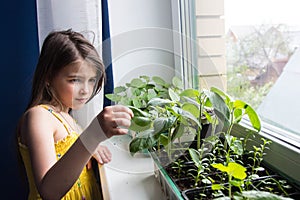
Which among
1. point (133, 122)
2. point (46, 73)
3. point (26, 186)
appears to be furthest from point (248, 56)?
point (26, 186)

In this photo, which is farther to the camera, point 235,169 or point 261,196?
point 235,169

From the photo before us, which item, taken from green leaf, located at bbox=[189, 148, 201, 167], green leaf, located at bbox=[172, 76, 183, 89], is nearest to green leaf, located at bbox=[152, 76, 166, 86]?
green leaf, located at bbox=[172, 76, 183, 89]

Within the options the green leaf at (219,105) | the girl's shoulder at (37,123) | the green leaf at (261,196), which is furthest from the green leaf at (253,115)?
the girl's shoulder at (37,123)

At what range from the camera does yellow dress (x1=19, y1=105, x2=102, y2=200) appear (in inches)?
37.3

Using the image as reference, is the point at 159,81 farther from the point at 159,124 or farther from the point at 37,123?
the point at 37,123

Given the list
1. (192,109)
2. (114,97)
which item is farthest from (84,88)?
(192,109)

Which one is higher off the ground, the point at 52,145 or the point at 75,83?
the point at 75,83

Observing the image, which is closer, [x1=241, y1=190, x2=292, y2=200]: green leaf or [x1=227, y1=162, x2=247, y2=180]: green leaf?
[x1=241, y1=190, x2=292, y2=200]: green leaf

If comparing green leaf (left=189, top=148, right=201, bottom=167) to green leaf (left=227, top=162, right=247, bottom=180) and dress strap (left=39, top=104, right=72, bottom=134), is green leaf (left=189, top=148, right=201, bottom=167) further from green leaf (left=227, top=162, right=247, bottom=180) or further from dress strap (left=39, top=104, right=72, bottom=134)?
dress strap (left=39, top=104, right=72, bottom=134)

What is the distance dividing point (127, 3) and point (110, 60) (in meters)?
0.61

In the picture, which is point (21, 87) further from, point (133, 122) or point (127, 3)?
point (133, 122)

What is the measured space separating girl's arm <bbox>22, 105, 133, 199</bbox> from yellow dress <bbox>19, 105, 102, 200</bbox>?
54 millimetres

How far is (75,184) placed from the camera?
3.12 feet

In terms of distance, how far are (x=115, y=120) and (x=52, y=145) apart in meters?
0.33
